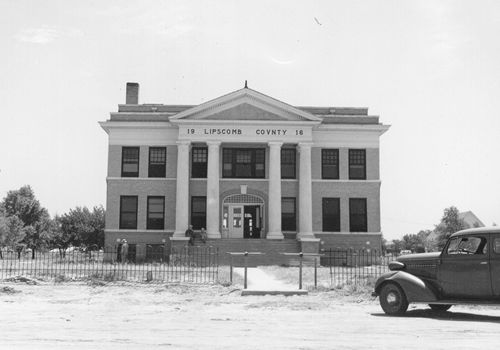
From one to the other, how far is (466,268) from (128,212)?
31.6m

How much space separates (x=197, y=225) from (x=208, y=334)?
31.4m

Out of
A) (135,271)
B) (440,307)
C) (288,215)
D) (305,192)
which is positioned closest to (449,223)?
(288,215)

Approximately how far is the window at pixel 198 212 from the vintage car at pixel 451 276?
2831cm

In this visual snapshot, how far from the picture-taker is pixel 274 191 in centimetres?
4131

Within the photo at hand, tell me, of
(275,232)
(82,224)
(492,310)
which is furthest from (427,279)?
(82,224)

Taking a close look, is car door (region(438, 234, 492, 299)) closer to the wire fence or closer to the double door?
the wire fence

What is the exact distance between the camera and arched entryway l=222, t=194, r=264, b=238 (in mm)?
43094

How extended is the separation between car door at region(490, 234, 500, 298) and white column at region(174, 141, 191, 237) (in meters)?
28.7

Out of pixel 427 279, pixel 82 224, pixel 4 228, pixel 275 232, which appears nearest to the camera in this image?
pixel 427 279

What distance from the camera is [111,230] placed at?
139ft

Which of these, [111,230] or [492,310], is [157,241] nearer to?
[111,230]

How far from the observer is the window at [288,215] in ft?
141

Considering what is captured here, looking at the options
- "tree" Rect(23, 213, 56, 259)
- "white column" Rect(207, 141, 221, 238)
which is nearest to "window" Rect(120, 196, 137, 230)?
"white column" Rect(207, 141, 221, 238)

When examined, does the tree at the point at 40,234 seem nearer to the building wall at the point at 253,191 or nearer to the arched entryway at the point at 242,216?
the building wall at the point at 253,191
